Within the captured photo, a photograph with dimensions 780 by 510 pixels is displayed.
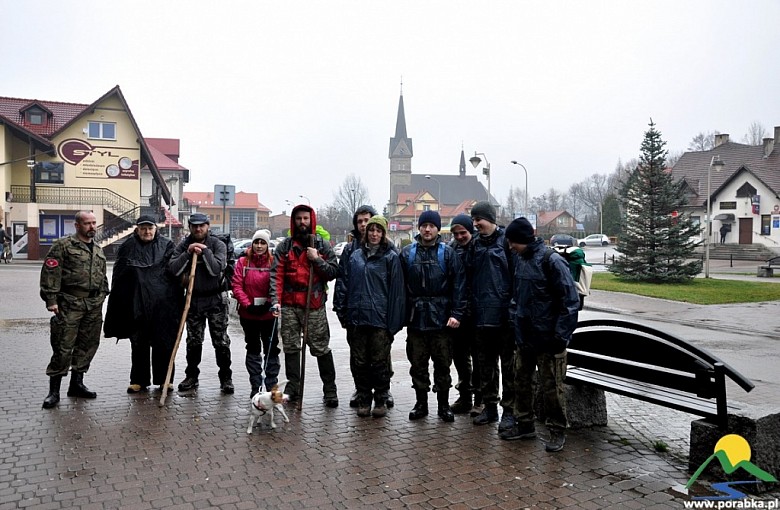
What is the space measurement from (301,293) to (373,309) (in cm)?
85

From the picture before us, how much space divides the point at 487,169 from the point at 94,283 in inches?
1171

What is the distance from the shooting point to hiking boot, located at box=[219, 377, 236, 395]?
707cm

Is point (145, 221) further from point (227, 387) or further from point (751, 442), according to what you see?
point (751, 442)

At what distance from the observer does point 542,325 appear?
17.3 ft

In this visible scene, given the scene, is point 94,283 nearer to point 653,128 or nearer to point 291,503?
point 291,503

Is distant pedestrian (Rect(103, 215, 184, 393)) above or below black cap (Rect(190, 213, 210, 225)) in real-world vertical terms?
below

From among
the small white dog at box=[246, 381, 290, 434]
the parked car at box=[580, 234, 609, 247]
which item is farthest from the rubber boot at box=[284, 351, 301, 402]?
the parked car at box=[580, 234, 609, 247]

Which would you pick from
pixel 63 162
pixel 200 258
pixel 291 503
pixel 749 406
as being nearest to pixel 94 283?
pixel 200 258

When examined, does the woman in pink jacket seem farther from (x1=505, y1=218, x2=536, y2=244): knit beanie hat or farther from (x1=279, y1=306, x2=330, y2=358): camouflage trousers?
(x1=505, y1=218, x2=536, y2=244): knit beanie hat

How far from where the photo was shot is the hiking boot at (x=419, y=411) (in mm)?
6141

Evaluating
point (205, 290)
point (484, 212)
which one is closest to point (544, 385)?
point (484, 212)

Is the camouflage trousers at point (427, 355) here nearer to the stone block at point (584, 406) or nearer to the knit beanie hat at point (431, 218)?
the stone block at point (584, 406)

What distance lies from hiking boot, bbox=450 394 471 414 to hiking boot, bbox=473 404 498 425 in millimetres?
333

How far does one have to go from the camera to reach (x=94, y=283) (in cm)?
682
